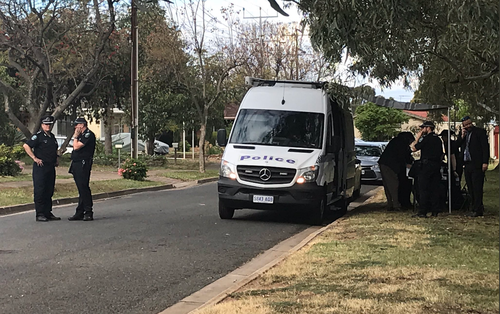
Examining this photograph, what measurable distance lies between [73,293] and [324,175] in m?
6.54

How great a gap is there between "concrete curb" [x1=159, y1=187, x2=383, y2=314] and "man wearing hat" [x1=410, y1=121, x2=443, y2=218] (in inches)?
107

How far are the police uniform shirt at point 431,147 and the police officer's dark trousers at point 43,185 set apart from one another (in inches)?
267

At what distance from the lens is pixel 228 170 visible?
39.3 ft

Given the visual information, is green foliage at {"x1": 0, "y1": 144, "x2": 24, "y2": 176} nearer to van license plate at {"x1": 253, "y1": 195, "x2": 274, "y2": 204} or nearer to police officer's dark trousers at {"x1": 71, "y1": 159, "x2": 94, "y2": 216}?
police officer's dark trousers at {"x1": 71, "y1": 159, "x2": 94, "y2": 216}

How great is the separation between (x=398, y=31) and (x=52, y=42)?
15171mm

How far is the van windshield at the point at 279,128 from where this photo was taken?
40.8ft

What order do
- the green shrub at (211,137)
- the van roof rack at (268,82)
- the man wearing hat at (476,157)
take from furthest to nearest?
the green shrub at (211,137), the van roof rack at (268,82), the man wearing hat at (476,157)

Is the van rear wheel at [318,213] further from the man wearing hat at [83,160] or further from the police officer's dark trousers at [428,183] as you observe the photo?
the man wearing hat at [83,160]

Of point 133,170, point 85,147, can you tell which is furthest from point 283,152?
point 133,170

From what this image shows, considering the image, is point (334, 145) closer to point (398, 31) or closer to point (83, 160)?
point (398, 31)

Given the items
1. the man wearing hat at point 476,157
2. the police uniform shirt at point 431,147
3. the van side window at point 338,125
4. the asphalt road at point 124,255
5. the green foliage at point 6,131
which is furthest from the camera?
the green foliage at point 6,131

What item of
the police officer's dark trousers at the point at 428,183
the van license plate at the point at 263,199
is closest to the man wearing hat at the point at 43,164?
the van license plate at the point at 263,199

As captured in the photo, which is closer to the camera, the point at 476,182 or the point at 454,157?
the point at 476,182

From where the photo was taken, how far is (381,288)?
19.8 ft
